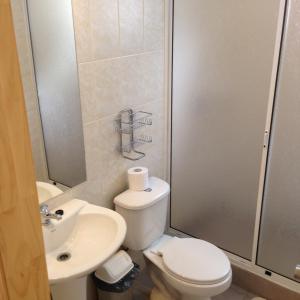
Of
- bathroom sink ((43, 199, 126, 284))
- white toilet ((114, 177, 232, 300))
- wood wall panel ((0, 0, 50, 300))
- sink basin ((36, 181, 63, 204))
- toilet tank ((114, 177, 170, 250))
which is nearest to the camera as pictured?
wood wall panel ((0, 0, 50, 300))

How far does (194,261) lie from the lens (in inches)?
73.2

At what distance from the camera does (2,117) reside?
0.57 metres

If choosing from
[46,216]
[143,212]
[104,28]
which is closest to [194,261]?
[143,212]

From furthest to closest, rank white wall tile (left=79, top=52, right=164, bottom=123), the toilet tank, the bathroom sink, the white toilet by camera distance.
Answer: the toilet tank
the white toilet
white wall tile (left=79, top=52, right=164, bottom=123)
the bathroom sink

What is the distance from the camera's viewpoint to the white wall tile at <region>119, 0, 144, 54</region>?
5.76 feet

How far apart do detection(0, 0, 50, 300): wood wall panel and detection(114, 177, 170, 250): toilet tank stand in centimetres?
115

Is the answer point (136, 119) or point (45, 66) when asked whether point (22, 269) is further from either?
point (136, 119)

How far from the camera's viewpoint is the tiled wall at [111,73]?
1.62 metres

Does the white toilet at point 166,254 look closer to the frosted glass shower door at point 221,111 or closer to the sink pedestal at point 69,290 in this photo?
the frosted glass shower door at point 221,111

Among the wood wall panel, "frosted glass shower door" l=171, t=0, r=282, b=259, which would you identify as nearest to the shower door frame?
"frosted glass shower door" l=171, t=0, r=282, b=259

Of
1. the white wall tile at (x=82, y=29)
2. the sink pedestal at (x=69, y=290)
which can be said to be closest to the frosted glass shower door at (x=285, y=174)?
the white wall tile at (x=82, y=29)

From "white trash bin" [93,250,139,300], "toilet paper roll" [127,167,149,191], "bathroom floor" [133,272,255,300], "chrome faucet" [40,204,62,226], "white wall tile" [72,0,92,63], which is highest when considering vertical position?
"white wall tile" [72,0,92,63]

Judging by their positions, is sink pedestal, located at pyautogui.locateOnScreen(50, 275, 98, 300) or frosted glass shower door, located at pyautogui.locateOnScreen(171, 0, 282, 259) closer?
sink pedestal, located at pyautogui.locateOnScreen(50, 275, 98, 300)

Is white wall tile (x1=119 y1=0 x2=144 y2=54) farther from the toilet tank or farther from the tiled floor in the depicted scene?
the tiled floor
